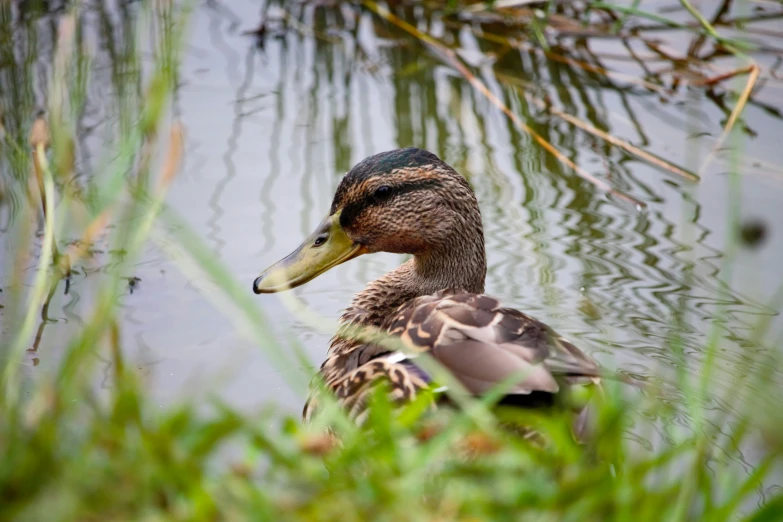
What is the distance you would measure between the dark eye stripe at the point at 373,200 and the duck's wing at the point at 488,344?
75cm

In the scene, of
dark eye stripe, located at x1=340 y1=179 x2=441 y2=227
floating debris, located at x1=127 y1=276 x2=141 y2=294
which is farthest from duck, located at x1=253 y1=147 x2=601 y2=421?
floating debris, located at x1=127 y1=276 x2=141 y2=294

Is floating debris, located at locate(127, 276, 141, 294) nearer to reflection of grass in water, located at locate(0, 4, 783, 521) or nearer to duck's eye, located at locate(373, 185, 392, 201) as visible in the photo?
duck's eye, located at locate(373, 185, 392, 201)

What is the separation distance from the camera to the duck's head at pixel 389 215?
3.96 meters

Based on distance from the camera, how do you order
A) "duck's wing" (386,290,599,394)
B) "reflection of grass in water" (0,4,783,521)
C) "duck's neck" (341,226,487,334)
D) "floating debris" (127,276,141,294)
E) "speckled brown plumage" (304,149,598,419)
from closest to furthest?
1. "reflection of grass in water" (0,4,783,521)
2. "duck's wing" (386,290,599,394)
3. "speckled brown plumage" (304,149,598,419)
4. "duck's neck" (341,226,487,334)
5. "floating debris" (127,276,141,294)

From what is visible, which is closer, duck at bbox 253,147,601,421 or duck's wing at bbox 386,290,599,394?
duck's wing at bbox 386,290,599,394

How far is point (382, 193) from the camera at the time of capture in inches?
157

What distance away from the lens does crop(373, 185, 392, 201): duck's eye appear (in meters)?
3.96

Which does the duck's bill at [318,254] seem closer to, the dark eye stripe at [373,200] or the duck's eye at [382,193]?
the dark eye stripe at [373,200]

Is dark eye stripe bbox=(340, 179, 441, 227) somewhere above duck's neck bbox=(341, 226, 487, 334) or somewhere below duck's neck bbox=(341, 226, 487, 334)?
above

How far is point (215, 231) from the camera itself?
4820 millimetres

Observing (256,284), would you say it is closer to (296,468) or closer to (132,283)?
(132,283)

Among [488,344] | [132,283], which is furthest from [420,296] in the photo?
[132,283]

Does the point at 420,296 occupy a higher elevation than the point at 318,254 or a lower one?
lower

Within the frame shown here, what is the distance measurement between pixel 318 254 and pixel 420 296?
457mm
